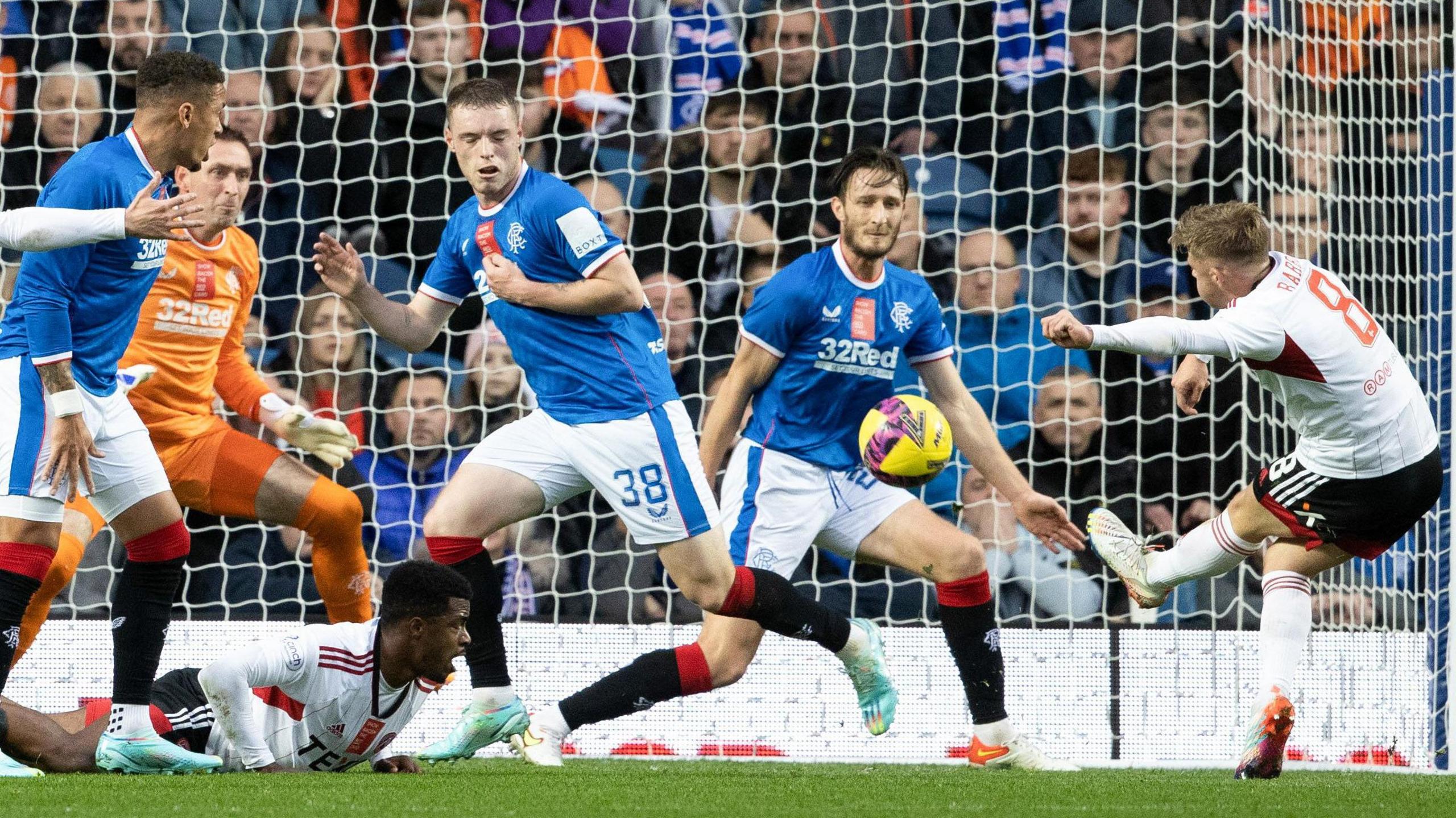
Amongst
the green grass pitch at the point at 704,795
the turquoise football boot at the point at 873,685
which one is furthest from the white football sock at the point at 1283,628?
the turquoise football boot at the point at 873,685

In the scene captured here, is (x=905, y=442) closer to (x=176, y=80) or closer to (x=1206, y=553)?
(x=1206, y=553)

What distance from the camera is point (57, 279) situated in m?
4.39

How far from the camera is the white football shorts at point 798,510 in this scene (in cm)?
548

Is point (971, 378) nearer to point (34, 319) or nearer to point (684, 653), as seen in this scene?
point (684, 653)

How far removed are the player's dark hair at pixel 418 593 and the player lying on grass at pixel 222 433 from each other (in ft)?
3.97

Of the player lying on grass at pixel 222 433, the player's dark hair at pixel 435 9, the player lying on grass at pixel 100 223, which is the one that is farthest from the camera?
the player's dark hair at pixel 435 9

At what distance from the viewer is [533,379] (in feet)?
16.7

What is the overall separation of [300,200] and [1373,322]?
212 inches

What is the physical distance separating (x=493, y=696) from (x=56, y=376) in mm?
1548

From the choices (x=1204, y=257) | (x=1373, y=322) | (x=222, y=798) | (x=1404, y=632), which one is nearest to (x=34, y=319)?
(x=222, y=798)

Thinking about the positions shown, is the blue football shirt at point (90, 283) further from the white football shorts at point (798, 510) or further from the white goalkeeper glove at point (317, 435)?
the white football shorts at point (798, 510)

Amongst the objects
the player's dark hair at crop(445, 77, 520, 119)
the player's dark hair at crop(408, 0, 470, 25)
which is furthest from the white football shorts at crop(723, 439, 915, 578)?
the player's dark hair at crop(408, 0, 470, 25)

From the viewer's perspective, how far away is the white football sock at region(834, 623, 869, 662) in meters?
5.38

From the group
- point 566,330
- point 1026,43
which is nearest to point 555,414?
point 566,330
